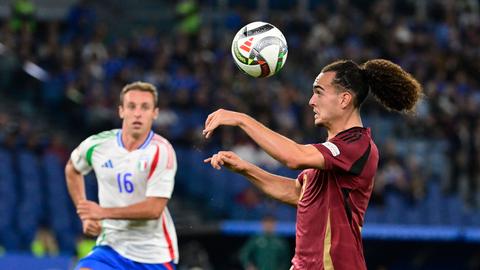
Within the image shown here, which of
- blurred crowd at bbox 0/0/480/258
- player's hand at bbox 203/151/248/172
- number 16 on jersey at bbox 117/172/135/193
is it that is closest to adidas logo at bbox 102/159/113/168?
number 16 on jersey at bbox 117/172/135/193

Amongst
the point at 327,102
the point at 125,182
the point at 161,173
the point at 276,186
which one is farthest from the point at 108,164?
the point at 327,102

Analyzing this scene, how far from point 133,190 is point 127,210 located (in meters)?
0.41

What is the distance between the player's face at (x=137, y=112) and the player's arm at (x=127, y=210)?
2.15 ft

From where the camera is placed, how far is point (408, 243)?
19.0m

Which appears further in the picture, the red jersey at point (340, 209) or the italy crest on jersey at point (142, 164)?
the italy crest on jersey at point (142, 164)

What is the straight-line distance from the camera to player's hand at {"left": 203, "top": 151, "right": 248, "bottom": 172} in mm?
6043

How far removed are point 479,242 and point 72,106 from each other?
7.84 meters

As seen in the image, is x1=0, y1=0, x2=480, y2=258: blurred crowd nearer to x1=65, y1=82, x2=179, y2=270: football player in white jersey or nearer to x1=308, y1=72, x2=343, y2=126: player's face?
x1=65, y1=82, x2=179, y2=270: football player in white jersey

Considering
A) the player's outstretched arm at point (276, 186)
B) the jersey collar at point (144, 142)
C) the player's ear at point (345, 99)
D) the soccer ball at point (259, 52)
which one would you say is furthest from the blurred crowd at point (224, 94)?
the player's ear at point (345, 99)

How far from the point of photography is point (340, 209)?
6.31 meters

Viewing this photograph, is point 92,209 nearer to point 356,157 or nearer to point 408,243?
point 356,157

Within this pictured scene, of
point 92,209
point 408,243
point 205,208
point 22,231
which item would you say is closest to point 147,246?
point 92,209

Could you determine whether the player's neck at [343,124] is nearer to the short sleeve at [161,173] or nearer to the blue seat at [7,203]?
the short sleeve at [161,173]

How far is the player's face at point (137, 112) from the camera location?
27.9 feet
